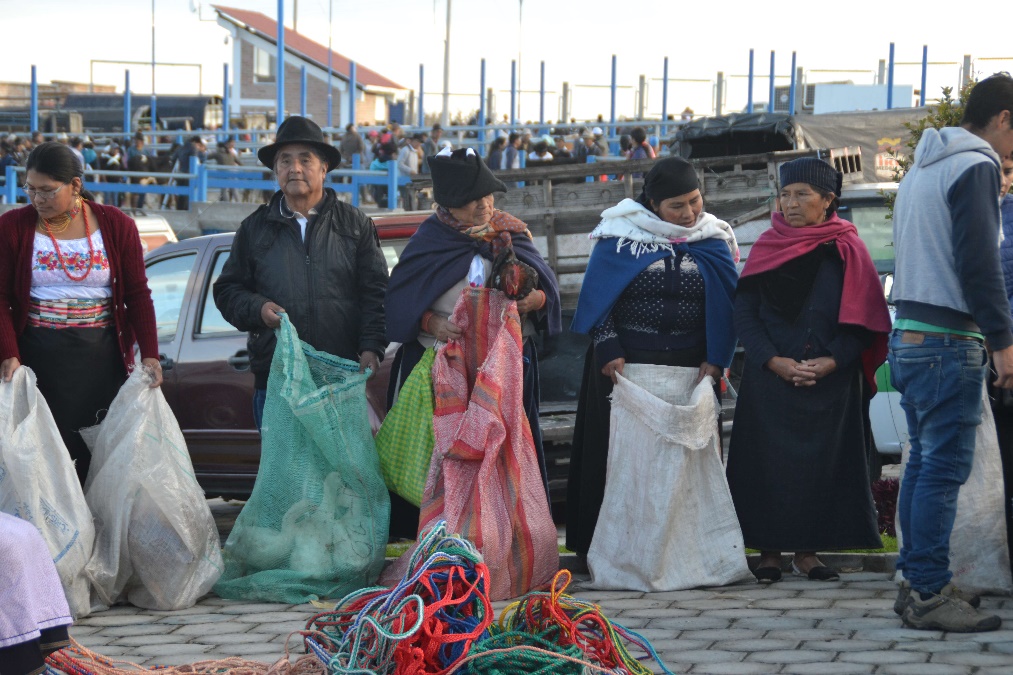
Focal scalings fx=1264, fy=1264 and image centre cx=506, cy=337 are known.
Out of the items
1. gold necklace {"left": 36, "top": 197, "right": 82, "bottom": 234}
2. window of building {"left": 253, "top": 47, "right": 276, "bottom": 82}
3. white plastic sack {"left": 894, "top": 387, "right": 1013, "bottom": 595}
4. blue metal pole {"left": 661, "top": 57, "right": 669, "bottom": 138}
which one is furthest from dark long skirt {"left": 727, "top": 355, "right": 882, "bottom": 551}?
window of building {"left": 253, "top": 47, "right": 276, "bottom": 82}

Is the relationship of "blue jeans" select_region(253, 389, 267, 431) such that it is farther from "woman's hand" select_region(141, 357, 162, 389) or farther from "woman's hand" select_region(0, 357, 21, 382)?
"woman's hand" select_region(0, 357, 21, 382)

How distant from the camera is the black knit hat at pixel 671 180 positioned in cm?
538

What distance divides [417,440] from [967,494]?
7.34 ft

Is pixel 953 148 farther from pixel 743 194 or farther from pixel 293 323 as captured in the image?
pixel 743 194

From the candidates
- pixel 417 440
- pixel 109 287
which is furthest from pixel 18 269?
pixel 417 440

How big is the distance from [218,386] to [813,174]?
3.41 meters

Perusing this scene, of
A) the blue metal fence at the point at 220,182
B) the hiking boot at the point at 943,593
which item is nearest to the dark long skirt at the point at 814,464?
the hiking boot at the point at 943,593

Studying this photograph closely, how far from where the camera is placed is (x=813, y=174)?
520 centimetres

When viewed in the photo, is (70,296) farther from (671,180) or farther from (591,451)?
(671,180)

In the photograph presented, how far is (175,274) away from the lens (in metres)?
7.29

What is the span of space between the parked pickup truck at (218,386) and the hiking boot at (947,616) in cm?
244

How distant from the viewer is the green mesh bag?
5277 mm

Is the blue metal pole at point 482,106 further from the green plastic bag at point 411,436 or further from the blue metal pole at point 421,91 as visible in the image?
the green plastic bag at point 411,436

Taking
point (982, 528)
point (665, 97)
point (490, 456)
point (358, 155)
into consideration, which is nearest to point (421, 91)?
point (665, 97)
